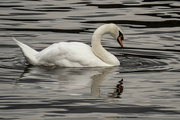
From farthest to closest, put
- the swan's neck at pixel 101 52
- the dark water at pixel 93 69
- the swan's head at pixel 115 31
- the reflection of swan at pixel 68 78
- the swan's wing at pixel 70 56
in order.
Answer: the swan's head at pixel 115 31, the swan's neck at pixel 101 52, the swan's wing at pixel 70 56, the reflection of swan at pixel 68 78, the dark water at pixel 93 69

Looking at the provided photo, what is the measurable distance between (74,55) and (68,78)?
123cm

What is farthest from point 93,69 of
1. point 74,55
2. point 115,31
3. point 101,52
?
point 115,31

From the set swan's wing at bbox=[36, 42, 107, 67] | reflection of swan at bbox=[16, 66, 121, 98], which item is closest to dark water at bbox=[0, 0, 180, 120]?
reflection of swan at bbox=[16, 66, 121, 98]

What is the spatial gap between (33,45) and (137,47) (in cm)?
237

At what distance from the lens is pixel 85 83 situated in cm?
1237

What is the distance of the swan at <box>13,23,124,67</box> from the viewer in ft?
46.1

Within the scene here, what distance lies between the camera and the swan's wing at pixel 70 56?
46.0 ft

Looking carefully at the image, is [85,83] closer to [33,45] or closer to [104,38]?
[33,45]

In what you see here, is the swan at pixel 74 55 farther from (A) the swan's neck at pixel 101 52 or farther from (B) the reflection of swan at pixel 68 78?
(B) the reflection of swan at pixel 68 78

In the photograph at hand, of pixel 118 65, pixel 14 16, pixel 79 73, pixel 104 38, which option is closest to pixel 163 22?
pixel 104 38

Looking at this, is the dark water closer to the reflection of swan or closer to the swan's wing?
the reflection of swan

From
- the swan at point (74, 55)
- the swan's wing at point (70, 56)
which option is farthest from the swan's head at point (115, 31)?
the swan's wing at point (70, 56)

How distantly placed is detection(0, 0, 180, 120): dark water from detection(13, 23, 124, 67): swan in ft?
0.72

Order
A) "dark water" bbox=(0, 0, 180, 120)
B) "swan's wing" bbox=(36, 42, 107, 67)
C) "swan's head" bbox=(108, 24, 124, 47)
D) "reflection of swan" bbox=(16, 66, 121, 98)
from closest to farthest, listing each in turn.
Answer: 1. "dark water" bbox=(0, 0, 180, 120)
2. "reflection of swan" bbox=(16, 66, 121, 98)
3. "swan's wing" bbox=(36, 42, 107, 67)
4. "swan's head" bbox=(108, 24, 124, 47)
